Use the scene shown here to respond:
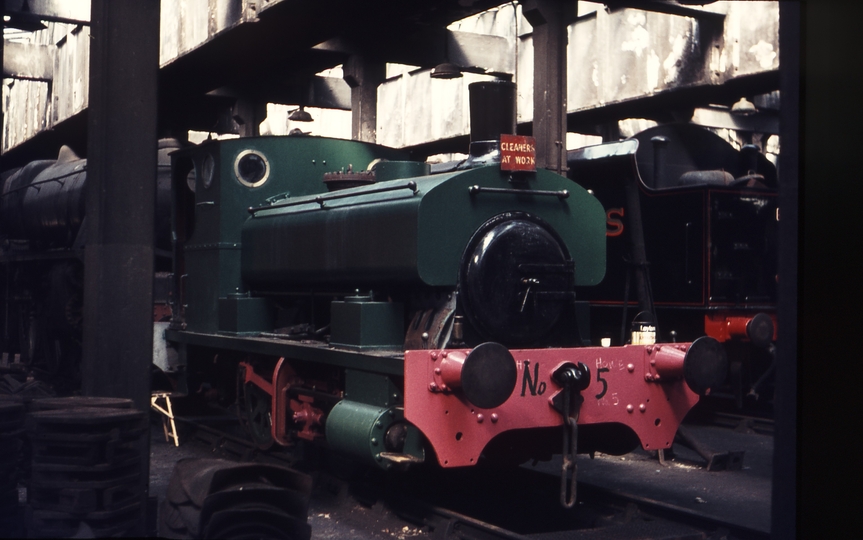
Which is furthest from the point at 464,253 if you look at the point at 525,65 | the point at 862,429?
the point at 525,65

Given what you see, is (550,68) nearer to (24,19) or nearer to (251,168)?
(251,168)

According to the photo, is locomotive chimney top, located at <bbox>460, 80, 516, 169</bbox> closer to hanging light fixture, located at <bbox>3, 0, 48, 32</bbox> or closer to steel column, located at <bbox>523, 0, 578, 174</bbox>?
steel column, located at <bbox>523, 0, 578, 174</bbox>

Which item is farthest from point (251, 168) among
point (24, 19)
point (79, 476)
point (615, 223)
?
point (24, 19)

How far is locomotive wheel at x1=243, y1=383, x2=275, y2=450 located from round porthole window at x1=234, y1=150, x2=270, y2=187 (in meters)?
1.52

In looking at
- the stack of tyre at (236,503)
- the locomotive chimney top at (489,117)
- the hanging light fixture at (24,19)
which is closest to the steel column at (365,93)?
the hanging light fixture at (24,19)

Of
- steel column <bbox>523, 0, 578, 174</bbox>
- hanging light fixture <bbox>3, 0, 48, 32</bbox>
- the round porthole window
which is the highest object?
hanging light fixture <bbox>3, 0, 48, 32</bbox>

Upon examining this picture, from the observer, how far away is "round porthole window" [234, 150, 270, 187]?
7102 millimetres

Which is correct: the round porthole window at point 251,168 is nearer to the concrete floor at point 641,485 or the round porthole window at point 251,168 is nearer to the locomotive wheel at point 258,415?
the locomotive wheel at point 258,415

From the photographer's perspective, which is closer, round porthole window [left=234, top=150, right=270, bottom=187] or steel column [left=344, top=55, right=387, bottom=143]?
round porthole window [left=234, top=150, right=270, bottom=187]

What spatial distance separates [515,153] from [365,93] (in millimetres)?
7728

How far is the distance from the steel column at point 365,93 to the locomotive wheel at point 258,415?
6.36 m

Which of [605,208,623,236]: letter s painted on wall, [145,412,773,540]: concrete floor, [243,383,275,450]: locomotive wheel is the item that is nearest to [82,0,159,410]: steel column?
[145,412,773,540]: concrete floor

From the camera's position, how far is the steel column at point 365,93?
12.8 metres

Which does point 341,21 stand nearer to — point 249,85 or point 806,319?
point 249,85
